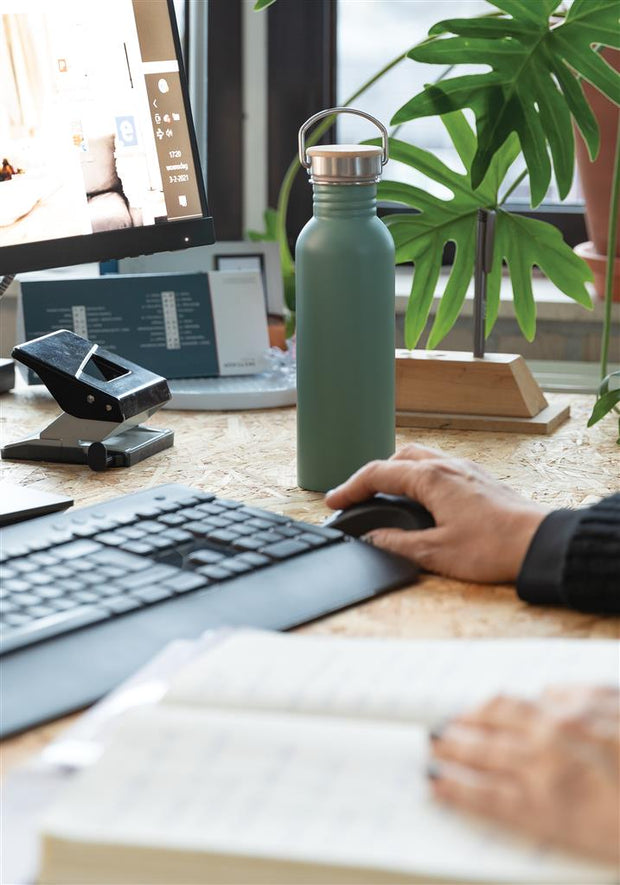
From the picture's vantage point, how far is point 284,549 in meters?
0.76

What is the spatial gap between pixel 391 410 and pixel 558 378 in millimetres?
846

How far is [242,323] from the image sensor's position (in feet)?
4.51

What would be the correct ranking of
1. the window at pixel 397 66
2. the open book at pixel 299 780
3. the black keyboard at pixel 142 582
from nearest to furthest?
the open book at pixel 299 780 → the black keyboard at pixel 142 582 → the window at pixel 397 66

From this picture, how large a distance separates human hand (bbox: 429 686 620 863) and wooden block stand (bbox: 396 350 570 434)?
2.50 ft

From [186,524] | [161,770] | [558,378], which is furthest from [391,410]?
[558,378]

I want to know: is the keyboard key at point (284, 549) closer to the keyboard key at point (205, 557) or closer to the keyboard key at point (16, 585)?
the keyboard key at point (205, 557)

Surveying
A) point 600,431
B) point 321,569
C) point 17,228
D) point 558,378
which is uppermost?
point 17,228

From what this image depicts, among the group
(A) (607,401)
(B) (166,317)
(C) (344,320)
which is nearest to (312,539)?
(C) (344,320)

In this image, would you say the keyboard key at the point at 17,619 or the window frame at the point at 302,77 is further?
the window frame at the point at 302,77

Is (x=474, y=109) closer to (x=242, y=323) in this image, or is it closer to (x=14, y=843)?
(x=242, y=323)

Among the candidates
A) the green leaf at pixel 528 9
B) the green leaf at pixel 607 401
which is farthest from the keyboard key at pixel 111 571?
the green leaf at pixel 528 9

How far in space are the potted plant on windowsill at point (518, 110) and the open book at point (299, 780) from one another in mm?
778

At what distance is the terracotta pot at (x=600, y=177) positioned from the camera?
1.78 metres

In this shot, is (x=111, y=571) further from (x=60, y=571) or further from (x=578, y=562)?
(x=578, y=562)
